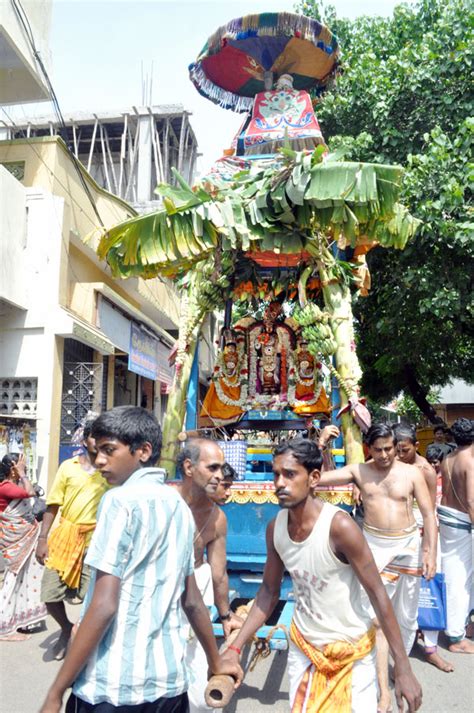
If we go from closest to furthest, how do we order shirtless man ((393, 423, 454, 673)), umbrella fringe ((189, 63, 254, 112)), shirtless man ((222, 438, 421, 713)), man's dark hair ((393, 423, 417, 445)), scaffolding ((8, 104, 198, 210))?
shirtless man ((222, 438, 421, 713)) → shirtless man ((393, 423, 454, 673)) → man's dark hair ((393, 423, 417, 445)) → umbrella fringe ((189, 63, 254, 112)) → scaffolding ((8, 104, 198, 210))

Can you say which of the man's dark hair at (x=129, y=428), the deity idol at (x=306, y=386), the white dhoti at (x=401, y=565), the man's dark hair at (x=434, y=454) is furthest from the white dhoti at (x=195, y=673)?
the man's dark hair at (x=434, y=454)

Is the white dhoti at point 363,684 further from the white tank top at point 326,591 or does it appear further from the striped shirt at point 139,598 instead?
the striped shirt at point 139,598

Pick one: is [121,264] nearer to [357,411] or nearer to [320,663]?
[357,411]

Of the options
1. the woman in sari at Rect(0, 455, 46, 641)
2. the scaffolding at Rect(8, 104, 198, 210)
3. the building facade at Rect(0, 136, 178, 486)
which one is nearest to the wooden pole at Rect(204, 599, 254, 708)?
the woman in sari at Rect(0, 455, 46, 641)

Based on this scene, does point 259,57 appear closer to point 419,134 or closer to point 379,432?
point 419,134

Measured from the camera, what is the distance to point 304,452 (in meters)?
2.55

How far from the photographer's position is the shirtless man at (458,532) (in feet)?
15.7

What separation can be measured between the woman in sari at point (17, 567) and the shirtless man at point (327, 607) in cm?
329

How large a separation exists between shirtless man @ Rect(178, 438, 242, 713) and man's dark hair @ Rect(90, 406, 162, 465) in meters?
0.66

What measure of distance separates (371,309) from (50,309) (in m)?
6.93

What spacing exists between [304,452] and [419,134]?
9488mm

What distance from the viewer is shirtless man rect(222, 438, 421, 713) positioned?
7.76 feet

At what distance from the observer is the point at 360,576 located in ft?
7.71

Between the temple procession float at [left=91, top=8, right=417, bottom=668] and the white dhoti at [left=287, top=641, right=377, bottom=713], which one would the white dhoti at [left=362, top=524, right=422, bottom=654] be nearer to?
the temple procession float at [left=91, top=8, right=417, bottom=668]
